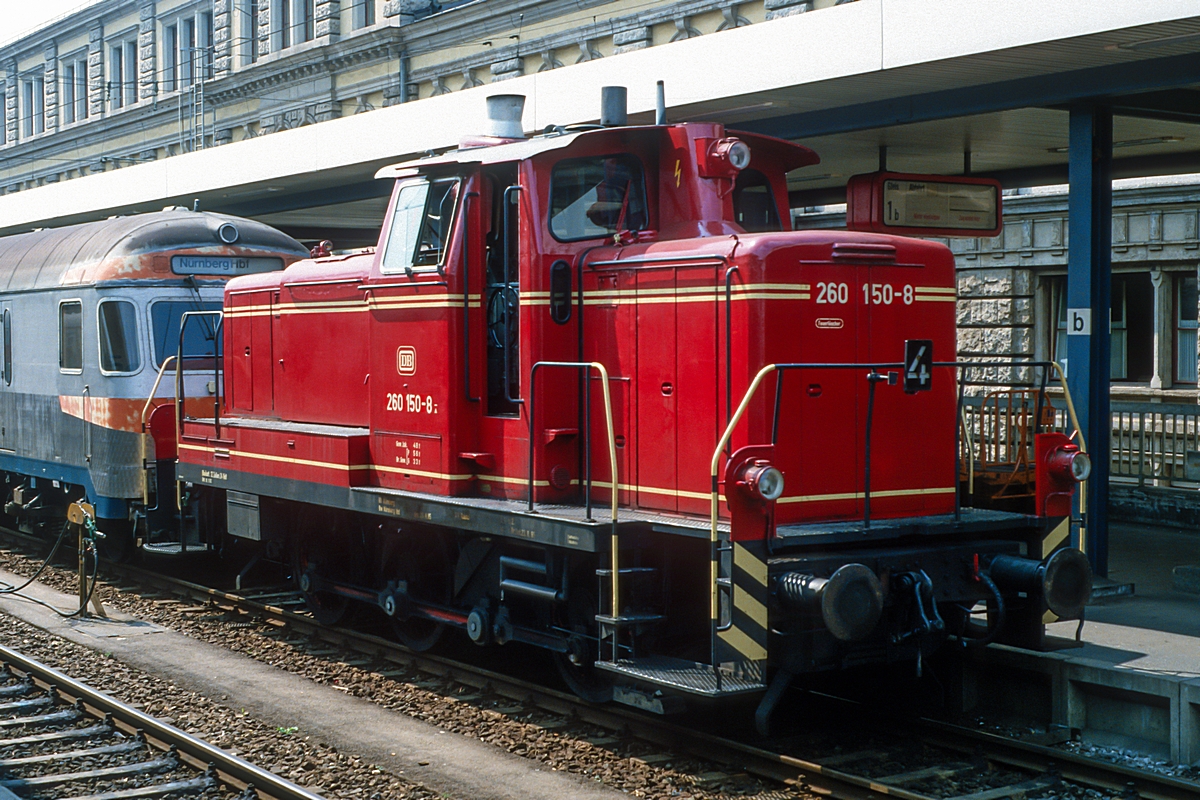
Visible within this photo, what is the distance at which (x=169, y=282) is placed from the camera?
1305 cm

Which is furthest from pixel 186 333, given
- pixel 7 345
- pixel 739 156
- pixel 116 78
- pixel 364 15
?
pixel 116 78

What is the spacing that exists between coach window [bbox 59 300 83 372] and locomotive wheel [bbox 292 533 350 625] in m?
4.38

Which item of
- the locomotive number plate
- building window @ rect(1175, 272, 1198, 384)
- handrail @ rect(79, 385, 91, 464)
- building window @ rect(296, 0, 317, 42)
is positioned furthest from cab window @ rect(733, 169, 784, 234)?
building window @ rect(296, 0, 317, 42)

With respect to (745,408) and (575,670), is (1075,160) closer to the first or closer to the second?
(745,408)

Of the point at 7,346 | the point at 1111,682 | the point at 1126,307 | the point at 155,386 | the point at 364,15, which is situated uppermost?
the point at 364,15

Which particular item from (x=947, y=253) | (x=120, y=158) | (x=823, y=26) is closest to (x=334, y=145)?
(x=823, y=26)

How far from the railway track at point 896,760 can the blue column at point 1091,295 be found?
12.4 feet

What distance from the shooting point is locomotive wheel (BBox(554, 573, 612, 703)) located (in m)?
7.66

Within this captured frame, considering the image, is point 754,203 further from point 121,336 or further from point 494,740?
point 121,336

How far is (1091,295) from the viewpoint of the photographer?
411 inches

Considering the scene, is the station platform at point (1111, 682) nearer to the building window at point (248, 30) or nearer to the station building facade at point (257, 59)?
the station building facade at point (257, 59)

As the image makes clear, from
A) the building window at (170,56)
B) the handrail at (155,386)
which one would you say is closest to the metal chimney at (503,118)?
the handrail at (155,386)

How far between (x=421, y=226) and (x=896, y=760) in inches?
173

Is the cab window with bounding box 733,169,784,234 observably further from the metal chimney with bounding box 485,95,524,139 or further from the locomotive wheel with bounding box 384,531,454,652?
the locomotive wheel with bounding box 384,531,454,652
